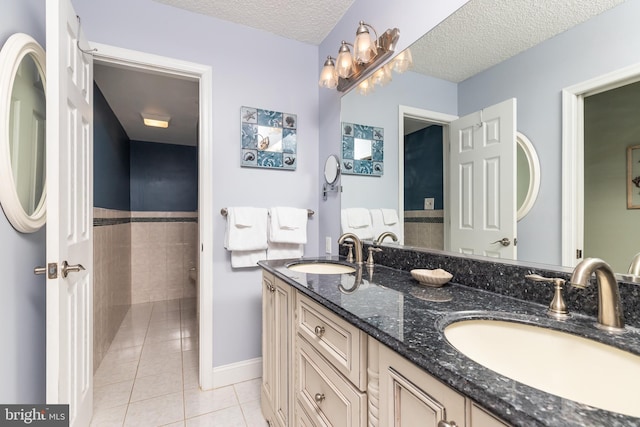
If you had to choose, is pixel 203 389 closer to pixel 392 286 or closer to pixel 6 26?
pixel 392 286

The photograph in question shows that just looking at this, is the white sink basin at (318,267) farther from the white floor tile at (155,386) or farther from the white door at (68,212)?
the white floor tile at (155,386)

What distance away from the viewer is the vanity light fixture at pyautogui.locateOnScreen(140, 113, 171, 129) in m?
3.13

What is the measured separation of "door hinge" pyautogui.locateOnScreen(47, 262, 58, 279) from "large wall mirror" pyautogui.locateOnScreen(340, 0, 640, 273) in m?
1.44

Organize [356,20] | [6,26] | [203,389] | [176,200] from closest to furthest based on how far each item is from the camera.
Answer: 1. [6,26]
2. [356,20]
3. [203,389]
4. [176,200]

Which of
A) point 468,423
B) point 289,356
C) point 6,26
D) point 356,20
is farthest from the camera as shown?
point 356,20

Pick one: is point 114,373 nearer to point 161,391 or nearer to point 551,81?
point 161,391

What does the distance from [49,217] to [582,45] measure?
176cm

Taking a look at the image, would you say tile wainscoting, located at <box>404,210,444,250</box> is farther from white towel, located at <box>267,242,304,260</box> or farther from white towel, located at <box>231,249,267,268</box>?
white towel, located at <box>231,249,267,268</box>

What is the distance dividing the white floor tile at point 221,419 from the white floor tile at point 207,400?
1.6 inches

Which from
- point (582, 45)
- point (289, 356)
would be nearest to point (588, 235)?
point (582, 45)

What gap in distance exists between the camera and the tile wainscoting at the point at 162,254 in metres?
3.87

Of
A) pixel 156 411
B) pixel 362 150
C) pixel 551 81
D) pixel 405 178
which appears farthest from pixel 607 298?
pixel 156 411

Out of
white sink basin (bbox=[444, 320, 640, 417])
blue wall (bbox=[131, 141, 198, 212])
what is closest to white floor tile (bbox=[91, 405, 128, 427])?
white sink basin (bbox=[444, 320, 640, 417])

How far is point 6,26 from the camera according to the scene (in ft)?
3.35
